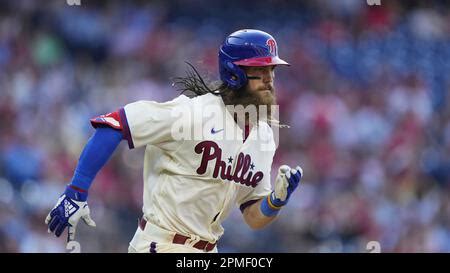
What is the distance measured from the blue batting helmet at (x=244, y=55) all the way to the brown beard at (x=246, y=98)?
0.11 ft

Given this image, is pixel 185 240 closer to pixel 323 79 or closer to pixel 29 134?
pixel 29 134

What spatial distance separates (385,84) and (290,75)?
1.10 meters

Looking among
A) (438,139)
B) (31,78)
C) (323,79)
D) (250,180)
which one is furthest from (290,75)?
(250,180)

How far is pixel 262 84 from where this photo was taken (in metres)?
4.33

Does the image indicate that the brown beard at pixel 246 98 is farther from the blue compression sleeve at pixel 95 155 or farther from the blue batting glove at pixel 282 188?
the blue compression sleeve at pixel 95 155

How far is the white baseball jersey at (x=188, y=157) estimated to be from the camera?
4051mm

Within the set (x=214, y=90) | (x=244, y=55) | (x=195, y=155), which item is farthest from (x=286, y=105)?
(x=195, y=155)

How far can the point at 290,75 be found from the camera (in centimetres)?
878

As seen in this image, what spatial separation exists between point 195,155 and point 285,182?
49cm

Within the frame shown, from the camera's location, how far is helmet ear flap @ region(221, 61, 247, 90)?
429 centimetres

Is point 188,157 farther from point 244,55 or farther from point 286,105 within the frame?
point 286,105

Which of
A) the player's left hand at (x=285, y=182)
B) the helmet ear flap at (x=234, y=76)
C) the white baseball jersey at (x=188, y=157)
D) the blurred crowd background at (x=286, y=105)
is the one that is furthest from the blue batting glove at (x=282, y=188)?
the blurred crowd background at (x=286, y=105)

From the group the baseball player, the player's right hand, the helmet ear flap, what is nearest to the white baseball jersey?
the baseball player

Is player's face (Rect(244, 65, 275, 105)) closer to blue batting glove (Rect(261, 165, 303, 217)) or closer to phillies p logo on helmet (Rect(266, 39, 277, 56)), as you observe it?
phillies p logo on helmet (Rect(266, 39, 277, 56))
